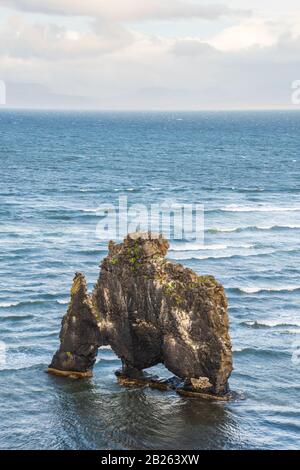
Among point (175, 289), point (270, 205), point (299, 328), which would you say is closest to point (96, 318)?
point (175, 289)

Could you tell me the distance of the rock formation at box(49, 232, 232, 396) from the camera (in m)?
52.7

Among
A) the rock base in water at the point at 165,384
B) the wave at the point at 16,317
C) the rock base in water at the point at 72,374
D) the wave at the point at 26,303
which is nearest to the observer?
A: the rock base in water at the point at 165,384

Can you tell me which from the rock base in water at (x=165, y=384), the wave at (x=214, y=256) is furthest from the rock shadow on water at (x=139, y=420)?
the wave at (x=214, y=256)

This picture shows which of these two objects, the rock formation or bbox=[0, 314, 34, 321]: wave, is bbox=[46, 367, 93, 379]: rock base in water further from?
bbox=[0, 314, 34, 321]: wave

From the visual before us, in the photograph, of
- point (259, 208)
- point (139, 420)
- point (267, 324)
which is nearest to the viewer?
point (139, 420)

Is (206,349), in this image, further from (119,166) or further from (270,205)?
(119,166)

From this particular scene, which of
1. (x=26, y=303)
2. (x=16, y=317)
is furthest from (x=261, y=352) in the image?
(x=26, y=303)

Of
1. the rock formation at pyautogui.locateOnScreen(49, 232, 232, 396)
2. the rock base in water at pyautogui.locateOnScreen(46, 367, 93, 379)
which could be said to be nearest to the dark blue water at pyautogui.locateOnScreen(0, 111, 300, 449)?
the rock base in water at pyautogui.locateOnScreen(46, 367, 93, 379)

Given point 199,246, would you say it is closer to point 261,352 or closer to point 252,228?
point 252,228

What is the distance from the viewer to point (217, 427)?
1960 inches

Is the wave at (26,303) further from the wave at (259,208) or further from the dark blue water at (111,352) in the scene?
the wave at (259,208)

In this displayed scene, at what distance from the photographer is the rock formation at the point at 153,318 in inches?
2074

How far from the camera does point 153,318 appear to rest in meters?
54.0

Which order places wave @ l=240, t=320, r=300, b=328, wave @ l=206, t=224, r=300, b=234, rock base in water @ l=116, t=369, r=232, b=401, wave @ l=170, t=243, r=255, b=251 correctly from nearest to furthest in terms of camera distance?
rock base in water @ l=116, t=369, r=232, b=401, wave @ l=240, t=320, r=300, b=328, wave @ l=170, t=243, r=255, b=251, wave @ l=206, t=224, r=300, b=234
